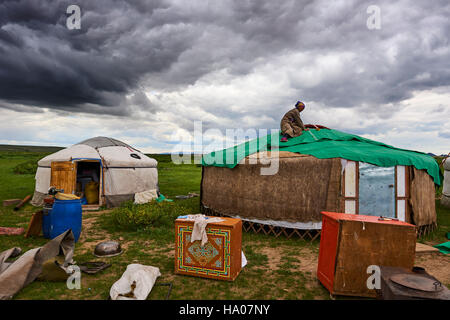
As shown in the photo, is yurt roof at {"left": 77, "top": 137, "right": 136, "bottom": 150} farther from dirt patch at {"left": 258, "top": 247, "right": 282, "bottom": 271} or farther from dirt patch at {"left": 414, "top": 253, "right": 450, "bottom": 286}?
dirt patch at {"left": 414, "top": 253, "right": 450, "bottom": 286}

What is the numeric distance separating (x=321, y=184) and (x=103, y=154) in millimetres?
8900

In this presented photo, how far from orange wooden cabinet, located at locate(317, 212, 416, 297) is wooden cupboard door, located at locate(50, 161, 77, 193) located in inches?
391

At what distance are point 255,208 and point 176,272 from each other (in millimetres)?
3433

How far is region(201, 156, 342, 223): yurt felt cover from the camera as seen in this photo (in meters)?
6.83

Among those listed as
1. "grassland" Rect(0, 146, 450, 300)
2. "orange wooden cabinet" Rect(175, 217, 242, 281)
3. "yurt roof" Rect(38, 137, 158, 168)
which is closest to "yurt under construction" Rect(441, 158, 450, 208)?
"grassland" Rect(0, 146, 450, 300)

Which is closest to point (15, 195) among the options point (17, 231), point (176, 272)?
point (17, 231)

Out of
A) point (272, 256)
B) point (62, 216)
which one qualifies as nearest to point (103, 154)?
point (62, 216)

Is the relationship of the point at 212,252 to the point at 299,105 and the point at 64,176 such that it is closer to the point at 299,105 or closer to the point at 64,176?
the point at 299,105

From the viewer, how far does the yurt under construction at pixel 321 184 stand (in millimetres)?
6875

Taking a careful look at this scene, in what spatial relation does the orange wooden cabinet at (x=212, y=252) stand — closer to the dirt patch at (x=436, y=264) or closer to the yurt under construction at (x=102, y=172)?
the dirt patch at (x=436, y=264)

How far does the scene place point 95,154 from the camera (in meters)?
11.4

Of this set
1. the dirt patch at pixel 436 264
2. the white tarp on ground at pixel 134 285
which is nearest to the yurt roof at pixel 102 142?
the white tarp on ground at pixel 134 285

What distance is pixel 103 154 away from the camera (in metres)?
11.5
